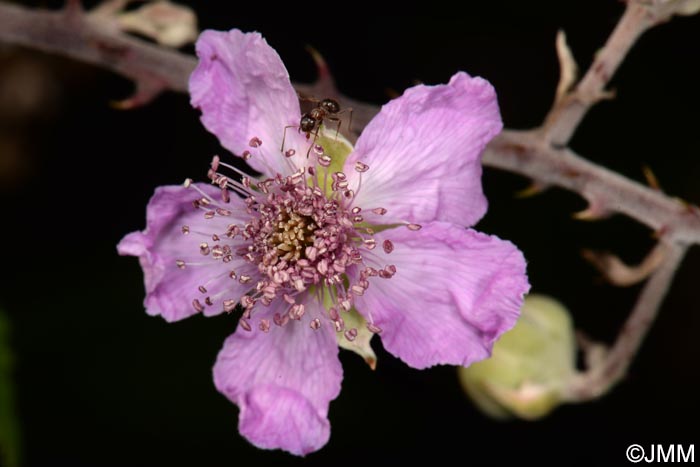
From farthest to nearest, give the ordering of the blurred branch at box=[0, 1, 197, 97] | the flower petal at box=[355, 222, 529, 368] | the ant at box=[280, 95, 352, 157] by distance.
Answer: the blurred branch at box=[0, 1, 197, 97] → the ant at box=[280, 95, 352, 157] → the flower petal at box=[355, 222, 529, 368]

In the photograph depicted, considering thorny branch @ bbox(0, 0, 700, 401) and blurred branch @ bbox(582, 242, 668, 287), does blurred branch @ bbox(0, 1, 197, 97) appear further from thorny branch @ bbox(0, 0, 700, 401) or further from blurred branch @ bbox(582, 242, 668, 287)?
blurred branch @ bbox(582, 242, 668, 287)

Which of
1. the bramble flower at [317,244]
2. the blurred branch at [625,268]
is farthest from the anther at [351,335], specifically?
the blurred branch at [625,268]

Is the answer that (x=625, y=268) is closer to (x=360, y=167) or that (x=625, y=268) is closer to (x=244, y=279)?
(x=360, y=167)

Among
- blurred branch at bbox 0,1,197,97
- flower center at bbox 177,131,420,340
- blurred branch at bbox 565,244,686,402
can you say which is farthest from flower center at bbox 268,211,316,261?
blurred branch at bbox 565,244,686,402

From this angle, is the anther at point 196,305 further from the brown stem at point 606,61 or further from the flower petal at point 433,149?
the brown stem at point 606,61

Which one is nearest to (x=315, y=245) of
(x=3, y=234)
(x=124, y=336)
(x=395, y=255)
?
(x=395, y=255)

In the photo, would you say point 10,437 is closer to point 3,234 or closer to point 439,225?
point 3,234

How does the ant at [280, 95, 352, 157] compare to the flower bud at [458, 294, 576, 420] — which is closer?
the ant at [280, 95, 352, 157]
